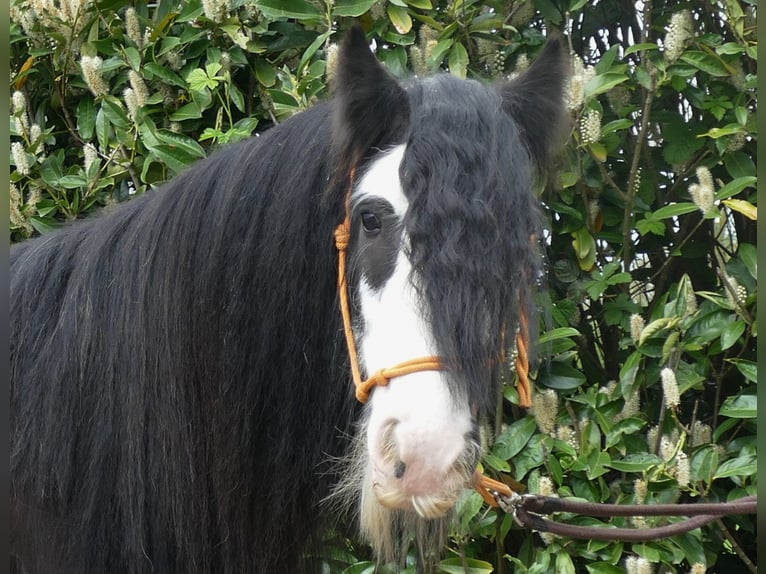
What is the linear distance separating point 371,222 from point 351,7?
4.56ft

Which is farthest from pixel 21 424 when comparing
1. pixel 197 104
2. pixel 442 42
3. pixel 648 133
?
pixel 648 133

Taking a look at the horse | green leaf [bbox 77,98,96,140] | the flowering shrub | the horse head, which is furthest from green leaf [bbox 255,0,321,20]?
the horse head

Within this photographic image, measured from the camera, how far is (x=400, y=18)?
2840 mm

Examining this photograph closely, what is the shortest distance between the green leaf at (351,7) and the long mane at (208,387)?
98 centimetres

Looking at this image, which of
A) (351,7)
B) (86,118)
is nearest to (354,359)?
(351,7)

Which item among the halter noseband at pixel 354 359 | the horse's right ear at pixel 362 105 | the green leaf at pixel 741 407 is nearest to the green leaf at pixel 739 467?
the green leaf at pixel 741 407

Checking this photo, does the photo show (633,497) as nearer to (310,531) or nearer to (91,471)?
(310,531)

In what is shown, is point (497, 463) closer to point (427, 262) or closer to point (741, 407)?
point (741, 407)

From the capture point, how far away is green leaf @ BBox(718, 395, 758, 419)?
2473 millimetres

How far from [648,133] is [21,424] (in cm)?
215

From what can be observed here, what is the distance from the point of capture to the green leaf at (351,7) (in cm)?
283

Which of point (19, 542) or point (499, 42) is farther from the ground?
point (499, 42)

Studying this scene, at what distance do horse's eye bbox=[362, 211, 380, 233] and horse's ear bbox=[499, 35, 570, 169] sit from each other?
1.48 ft

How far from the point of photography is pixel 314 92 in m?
2.88
